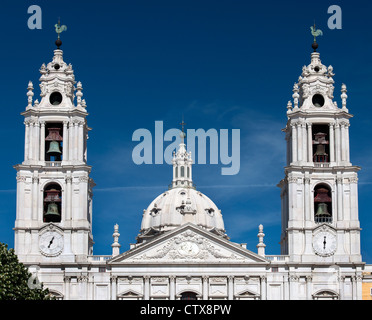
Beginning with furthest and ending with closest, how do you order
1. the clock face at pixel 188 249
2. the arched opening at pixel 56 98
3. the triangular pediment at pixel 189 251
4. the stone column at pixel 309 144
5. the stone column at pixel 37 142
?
the arched opening at pixel 56 98 < the stone column at pixel 309 144 < the stone column at pixel 37 142 < the clock face at pixel 188 249 < the triangular pediment at pixel 189 251

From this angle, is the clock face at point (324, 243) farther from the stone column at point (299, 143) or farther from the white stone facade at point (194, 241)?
the stone column at point (299, 143)

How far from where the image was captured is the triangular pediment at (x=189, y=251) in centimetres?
8356

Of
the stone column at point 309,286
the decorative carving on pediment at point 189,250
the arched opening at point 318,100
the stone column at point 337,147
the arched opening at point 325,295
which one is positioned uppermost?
the arched opening at point 318,100

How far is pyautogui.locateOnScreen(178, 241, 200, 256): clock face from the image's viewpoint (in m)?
83.9

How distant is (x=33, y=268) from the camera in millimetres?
81562

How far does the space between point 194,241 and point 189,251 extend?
2.99 feet

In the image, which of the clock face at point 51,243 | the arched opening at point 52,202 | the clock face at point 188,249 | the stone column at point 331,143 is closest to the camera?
the clock face at point 51,243

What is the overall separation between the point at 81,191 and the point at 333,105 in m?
22.3

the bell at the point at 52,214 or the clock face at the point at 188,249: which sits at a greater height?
the bell at the point at 52,214

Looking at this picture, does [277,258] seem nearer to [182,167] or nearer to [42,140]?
[42,140]

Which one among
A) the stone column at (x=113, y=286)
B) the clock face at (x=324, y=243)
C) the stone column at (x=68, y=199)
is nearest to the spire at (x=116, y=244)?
the stone column at (x=113, y=286)

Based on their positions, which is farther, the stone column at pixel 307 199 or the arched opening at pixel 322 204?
the arched opening at pixel 322 204

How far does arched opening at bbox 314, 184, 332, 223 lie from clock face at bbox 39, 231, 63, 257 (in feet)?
69.3
